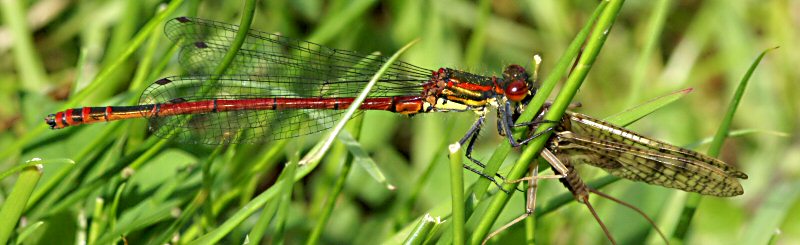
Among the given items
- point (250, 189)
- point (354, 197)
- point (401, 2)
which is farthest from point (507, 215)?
point (401, 2)

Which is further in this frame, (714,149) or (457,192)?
(714,149)

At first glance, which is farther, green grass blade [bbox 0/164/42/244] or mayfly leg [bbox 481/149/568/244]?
mayfly leg [bbox 481/149/568/244]

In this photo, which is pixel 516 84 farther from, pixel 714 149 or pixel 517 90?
pixel 714 149

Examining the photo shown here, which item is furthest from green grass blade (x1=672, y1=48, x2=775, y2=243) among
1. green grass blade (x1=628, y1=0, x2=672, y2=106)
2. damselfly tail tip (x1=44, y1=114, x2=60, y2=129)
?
damselfly tail tip (x1=44, y1=114, x2=60, y2=129)

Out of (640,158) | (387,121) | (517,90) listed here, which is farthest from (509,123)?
(387,121)

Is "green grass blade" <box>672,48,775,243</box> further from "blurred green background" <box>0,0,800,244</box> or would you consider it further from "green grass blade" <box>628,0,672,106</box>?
"green grass blade" <box>628,0,672,106</box>

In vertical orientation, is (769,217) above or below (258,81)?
below
